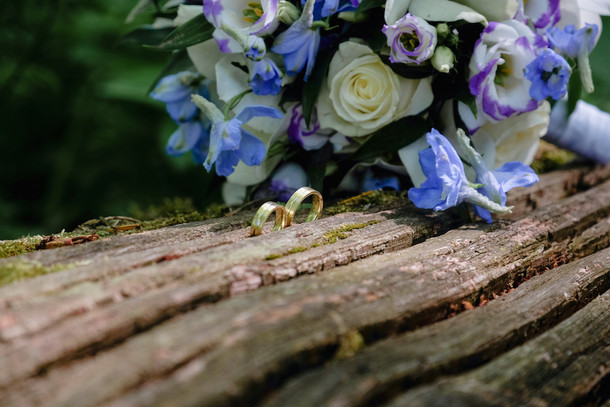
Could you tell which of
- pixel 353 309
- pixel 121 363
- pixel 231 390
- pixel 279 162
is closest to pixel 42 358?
pixel 121 363

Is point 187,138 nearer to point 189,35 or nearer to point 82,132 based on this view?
point 189,35

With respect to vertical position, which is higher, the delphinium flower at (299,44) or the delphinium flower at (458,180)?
the delphinium flower at (299,44)

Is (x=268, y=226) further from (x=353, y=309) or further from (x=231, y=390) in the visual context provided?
(x=231, y=390)

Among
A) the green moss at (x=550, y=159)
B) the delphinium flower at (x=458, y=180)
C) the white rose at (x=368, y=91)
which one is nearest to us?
the delphinium flower at (x=458, y=180)

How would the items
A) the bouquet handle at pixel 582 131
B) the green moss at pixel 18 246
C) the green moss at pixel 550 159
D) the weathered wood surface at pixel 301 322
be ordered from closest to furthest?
the weathered wood surface at pixel 301 322 → the green moss at pixel 18 246 → the bouquet handle at pixel 582 131 → the green moss at pixel 550 159

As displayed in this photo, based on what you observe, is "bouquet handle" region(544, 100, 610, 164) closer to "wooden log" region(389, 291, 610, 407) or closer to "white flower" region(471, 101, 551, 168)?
"white flower" region(471, 101, 551, 168)

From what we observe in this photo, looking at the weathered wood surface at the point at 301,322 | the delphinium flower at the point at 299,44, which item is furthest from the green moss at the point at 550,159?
the delphinium flower at the point at 299,44

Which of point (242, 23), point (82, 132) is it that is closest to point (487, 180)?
point (242, 23)

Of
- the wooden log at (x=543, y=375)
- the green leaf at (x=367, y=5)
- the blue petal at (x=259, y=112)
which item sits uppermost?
the green leaf at (x=367, y=5)

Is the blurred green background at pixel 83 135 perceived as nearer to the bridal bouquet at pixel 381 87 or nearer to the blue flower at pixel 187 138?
the blue flower at pixel 187 138
